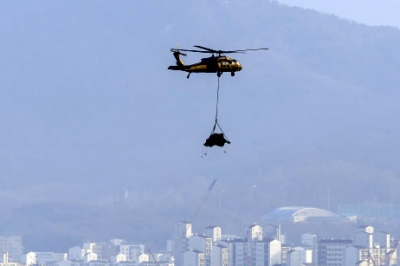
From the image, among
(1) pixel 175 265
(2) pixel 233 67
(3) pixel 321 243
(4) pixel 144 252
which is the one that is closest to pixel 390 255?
(3) pixel 321 243

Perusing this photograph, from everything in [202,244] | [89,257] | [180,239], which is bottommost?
[202,244]

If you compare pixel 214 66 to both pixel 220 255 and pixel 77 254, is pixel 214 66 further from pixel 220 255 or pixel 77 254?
pixel 77 254

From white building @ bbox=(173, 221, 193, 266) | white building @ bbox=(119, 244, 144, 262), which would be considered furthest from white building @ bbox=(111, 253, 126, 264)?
white building @ bbox=(173, 221, 193, 266)

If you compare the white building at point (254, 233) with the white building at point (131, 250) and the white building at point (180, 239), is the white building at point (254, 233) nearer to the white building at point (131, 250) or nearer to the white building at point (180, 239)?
the white building at point (180, 239)

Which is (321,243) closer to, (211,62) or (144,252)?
(144,252)

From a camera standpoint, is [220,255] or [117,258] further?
[117,258]

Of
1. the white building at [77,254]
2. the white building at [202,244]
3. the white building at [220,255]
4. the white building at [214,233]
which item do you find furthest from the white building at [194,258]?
the white building at [77,254]

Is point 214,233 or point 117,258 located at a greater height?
point 214,233

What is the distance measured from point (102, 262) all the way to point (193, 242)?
46.5ft

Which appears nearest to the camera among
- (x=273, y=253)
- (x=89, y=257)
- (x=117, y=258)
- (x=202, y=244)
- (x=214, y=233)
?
(x=273, y=253)

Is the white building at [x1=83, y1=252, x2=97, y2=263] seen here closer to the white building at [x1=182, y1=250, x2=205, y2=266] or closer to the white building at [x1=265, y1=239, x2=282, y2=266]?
the white building at [x1=182, y1=250, x2=205, y2=266]

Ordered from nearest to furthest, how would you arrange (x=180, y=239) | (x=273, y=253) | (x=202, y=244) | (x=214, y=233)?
1. (x=273, y=253)
2. (x=202, y=244)
3. (x=180, y=239)
4. (x=214, y=233)

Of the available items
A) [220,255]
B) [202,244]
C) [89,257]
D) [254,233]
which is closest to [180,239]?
[254,233]

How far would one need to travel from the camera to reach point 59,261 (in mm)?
Result: 191375
